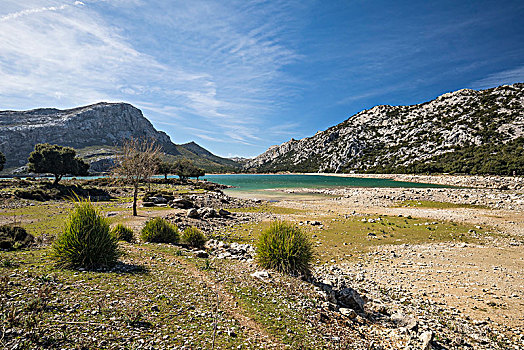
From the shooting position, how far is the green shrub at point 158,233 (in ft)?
48.2

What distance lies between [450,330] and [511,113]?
505ft

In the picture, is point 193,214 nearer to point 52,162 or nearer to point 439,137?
point 52,162

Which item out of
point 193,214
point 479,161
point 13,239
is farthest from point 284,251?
point 479,161

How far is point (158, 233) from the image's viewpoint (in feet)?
48.3

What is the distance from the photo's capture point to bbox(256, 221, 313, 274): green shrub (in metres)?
10.3

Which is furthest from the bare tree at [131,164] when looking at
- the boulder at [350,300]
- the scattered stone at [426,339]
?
the scattered stone at [426,339]

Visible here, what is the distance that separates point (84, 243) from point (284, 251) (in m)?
8.07

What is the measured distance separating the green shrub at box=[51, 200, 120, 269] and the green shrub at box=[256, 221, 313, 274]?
6.44 meters

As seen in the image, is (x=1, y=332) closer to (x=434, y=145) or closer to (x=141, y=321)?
(x=141, y=321)

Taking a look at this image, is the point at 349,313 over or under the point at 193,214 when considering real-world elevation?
over

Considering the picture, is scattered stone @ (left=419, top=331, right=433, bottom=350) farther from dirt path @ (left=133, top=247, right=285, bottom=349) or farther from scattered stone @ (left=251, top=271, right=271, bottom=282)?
scattered stone @ (left=251, top=271, right=271, bottom=282)

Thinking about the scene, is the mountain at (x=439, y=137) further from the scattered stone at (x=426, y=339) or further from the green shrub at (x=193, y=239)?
the green shrub at (x=193, y=239)

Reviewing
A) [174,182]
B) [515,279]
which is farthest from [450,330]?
[174,182]

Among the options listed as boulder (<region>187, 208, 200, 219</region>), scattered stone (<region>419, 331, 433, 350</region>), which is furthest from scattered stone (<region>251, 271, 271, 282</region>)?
boulder (<region>187, 208, 200, 219</region>)
